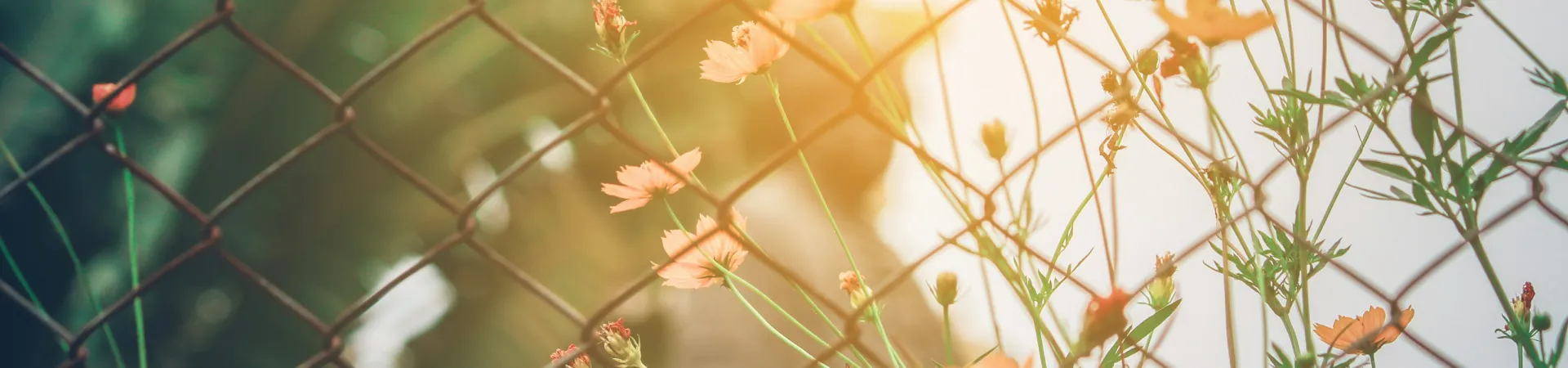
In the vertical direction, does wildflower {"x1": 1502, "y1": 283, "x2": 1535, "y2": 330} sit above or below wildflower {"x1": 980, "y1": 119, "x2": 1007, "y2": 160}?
below

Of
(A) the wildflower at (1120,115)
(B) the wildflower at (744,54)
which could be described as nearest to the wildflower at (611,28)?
(B) the wildflower at (744,54)

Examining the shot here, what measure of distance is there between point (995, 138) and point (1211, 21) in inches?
4.4

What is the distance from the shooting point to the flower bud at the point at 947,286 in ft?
1.31

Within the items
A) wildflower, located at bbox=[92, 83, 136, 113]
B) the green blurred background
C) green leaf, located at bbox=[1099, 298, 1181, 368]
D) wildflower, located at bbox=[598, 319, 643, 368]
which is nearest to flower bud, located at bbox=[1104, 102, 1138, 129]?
green leaf, located at bbox=[1099, 298, 1181, 368]

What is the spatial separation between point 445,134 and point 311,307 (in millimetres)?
520

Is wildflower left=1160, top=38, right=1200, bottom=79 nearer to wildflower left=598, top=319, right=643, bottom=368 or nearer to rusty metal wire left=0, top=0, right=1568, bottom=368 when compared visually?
rusty metal wire left=0, top=0, right=1568, bottom=368

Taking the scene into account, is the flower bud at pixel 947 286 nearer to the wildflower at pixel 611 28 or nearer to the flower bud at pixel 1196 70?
the flower bud at pixel 1196 70

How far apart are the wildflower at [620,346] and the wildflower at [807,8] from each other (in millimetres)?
254

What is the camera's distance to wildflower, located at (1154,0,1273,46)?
332 mm

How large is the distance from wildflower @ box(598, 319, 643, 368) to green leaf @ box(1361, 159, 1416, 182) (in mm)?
469

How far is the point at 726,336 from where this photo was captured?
6.22 ft

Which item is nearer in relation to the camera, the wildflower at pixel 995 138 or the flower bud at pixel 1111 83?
the wildflower at pixel 995 138

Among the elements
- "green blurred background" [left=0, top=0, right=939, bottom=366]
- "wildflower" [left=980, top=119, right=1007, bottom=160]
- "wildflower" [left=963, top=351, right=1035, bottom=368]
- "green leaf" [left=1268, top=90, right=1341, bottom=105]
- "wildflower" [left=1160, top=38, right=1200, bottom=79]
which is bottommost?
"wildflower" [left=963, top=351, right=1035, bottom=368]

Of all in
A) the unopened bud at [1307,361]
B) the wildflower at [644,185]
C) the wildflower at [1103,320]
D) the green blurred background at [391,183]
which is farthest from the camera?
the green blurred background at [391,183]
